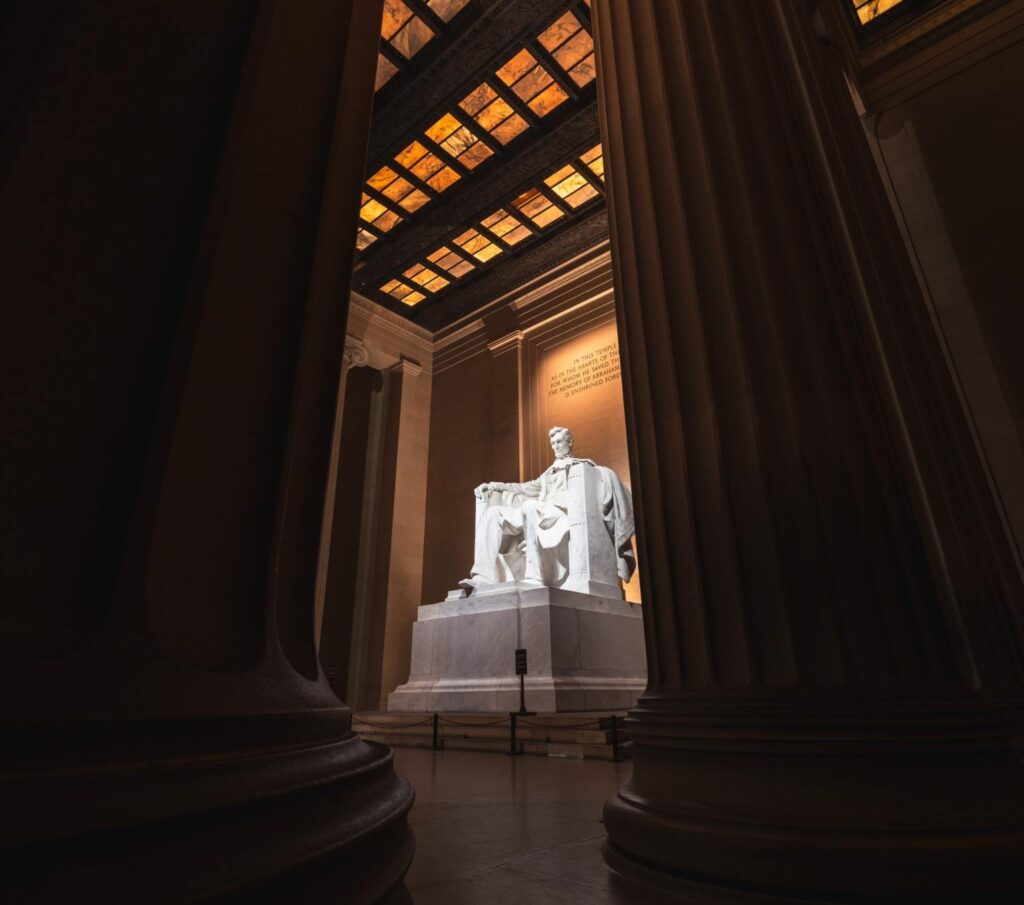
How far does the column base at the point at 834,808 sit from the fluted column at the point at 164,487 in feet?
2.50

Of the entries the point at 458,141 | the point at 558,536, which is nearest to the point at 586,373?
the point at 458,141

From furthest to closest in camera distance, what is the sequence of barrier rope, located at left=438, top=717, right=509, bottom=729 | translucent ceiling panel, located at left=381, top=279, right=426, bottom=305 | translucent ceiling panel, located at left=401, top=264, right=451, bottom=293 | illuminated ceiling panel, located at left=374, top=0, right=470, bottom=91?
1. translucent ceiling panel, located at left=381, top=279, right=426, bottom=305
2. translucent ceiling panel, located at left=401, top=264, right=451, bottom=293
3. illuminated ceiling panel, located at left=374, top=0, right=470, bottom=91
4. barrier rope, located at left=438, top=717, right=509, bottom=729

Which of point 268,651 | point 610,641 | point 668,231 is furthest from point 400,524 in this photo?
point 268,651

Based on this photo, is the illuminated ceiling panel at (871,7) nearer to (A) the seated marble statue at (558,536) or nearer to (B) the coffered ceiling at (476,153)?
(B) the coffered ceiling at (476,153)

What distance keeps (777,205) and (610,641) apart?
632 cm

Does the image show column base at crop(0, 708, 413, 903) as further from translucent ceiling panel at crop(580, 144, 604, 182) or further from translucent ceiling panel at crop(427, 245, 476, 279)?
translucent ceiling panel at crop(427, 245, 476, 279)

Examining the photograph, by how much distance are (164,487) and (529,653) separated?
21.3ft

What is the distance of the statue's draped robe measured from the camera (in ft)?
27.5

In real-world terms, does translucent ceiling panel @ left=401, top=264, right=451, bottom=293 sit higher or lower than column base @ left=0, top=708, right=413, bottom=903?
higher

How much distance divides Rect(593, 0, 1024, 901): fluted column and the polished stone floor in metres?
0.17

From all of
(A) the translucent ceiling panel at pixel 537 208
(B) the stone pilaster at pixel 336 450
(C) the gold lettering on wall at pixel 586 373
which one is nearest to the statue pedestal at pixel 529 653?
(B) the stone pilaster at pixel 336 450

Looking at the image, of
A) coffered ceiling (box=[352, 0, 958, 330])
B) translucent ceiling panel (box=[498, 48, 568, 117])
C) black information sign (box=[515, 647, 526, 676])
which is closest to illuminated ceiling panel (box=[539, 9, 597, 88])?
coffered ceiling (box=[352, 0, 958, 330])

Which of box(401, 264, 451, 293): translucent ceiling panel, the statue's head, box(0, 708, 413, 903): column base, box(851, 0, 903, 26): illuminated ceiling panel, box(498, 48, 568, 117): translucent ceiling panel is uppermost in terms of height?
box(498, 48, 568, 117): translucent ceiling panel

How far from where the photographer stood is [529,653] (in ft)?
22.9
